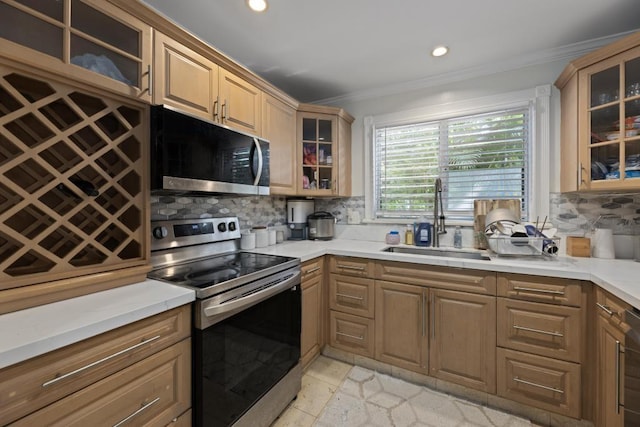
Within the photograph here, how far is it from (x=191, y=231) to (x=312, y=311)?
3.43ft

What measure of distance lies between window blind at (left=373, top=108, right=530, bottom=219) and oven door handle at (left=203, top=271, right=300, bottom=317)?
1.37 m

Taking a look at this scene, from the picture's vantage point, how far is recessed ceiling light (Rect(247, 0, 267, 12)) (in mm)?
1533

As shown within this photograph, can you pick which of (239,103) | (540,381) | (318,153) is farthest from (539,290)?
(239,103)

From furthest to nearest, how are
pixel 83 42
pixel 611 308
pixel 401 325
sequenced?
pixel 401 325 → pixel 611 308 → pixel 83 42

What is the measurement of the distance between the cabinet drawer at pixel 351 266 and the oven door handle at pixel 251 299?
0.47 meters

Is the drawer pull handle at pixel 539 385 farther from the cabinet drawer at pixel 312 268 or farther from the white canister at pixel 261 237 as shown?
the white canister at pixel 261 237

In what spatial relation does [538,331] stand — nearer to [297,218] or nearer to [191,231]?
[297,218]

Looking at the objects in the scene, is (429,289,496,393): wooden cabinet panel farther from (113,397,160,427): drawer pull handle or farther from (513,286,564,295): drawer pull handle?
(113,397,160,427): drawer pull handle

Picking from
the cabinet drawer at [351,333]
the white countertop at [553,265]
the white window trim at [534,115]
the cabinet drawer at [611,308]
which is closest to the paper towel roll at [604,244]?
the white countertop at [553,265]

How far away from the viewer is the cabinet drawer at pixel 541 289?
1500 millimetres

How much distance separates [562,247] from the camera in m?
1.98

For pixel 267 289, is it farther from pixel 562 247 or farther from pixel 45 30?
pixel 562 247

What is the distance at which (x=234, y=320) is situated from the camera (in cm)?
131

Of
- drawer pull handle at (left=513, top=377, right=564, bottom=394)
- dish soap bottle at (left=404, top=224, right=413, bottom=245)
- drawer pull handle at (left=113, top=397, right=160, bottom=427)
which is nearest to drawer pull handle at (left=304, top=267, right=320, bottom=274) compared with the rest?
dish soap bottle at (left=404, top=224, right=413, bottom=245)
